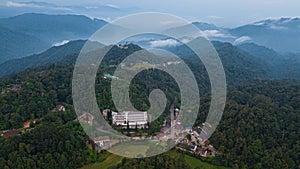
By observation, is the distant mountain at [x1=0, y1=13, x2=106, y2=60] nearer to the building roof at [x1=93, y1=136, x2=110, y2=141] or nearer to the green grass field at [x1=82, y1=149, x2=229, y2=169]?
the building roof at [x1=93, y1=136, x2=110, y2=141]

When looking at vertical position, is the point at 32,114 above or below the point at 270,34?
below

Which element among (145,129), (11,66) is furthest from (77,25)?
(145,129)

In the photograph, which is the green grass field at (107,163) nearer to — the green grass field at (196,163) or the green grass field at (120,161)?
the green grass field at (120,161)

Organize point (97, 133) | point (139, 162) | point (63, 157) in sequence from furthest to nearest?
point (97, 133), point (63, 157), point (139, 162)

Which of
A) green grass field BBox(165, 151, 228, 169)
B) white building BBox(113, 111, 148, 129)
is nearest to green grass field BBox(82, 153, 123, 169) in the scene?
green grass field BBox(165, 151, 228, 169)

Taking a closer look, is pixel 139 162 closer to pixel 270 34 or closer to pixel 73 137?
pixel 73 137

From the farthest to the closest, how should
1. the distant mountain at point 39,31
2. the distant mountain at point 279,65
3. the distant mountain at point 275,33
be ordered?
the distant mountain at point 275,33 → the distant mountain at point 39,31 → the distant mountain at point 279,65

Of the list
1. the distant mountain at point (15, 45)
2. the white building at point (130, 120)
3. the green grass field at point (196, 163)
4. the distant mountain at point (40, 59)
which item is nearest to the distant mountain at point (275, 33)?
the distant mountain at point (40, 59)
